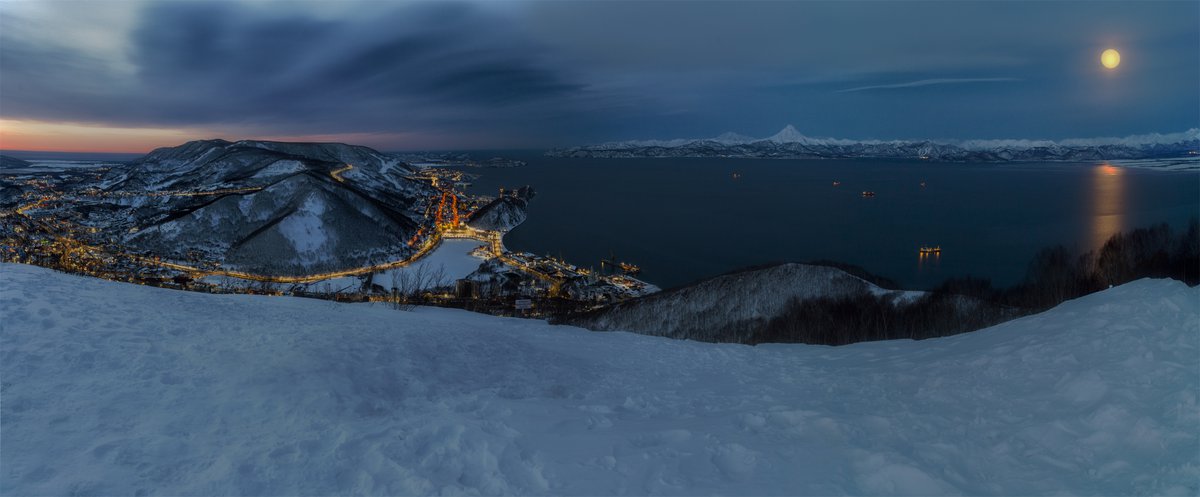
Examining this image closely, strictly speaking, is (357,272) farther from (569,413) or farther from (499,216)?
(569,413)

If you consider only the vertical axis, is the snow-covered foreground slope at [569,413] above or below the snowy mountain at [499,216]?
above

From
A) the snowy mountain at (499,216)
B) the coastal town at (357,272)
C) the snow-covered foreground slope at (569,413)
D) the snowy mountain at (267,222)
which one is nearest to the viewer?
the snow-covered foreground slope at (569,413)

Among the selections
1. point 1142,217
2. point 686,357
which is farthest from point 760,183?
point 686,357

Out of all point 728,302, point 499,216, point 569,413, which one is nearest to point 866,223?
point 499,216

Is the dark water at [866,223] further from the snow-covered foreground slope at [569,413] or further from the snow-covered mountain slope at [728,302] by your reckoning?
the snow-covered foreground slope at [569,413]

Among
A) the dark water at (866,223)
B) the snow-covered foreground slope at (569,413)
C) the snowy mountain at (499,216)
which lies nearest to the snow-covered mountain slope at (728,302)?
the snow-covered foreground slope at (569,413)

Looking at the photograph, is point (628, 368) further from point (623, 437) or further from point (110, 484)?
point (110, 484)

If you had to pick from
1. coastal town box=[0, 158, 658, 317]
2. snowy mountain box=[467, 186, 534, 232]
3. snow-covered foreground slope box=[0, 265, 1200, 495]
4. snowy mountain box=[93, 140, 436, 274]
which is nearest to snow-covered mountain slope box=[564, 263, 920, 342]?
coastal town box=[0, 158, 658, 317]
